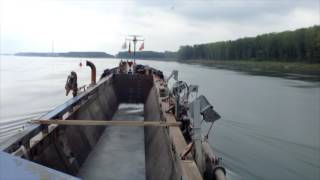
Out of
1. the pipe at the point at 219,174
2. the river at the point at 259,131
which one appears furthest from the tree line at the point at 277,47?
the pipe at the point at 219,174

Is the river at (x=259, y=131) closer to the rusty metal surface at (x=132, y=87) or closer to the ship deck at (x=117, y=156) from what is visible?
the ship deck at (x=117, y=156)

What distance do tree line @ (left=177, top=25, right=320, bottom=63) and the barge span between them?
254 ft

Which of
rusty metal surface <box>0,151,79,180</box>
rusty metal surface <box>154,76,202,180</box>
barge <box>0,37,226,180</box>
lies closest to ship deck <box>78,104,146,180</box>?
barge <box>0,37,226,180</box>

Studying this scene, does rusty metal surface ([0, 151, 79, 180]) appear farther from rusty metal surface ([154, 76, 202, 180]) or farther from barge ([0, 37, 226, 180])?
rusty metal surface ([154, 76, 202, 180])

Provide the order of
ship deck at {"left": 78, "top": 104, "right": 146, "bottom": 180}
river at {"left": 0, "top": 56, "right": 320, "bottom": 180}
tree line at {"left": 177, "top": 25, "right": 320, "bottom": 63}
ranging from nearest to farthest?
ship deck at {"left": 78, "top": 104, "right": 146, "bottom": 180} → river at {"left": 0, "top": 56, "right": 320, "bottom": 180} → tree line at {"left": 177, "top": 25, "right": 320, "bottom": 63}

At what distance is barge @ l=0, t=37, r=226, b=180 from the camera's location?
196 inches

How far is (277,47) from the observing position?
96.6 m

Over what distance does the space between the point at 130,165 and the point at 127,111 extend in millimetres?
8830

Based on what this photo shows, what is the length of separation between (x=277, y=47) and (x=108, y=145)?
94.2 m

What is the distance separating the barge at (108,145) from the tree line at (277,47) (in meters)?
77.5

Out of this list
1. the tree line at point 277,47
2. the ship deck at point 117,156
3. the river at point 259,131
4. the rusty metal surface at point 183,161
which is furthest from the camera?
the tree line at point 277,47

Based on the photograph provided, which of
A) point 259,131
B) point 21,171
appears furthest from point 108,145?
point 21,171

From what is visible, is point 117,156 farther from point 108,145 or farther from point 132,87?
point 132,87

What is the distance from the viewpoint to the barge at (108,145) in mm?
4977
